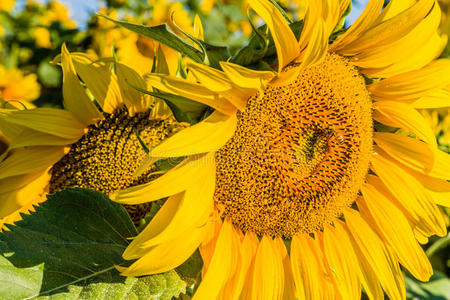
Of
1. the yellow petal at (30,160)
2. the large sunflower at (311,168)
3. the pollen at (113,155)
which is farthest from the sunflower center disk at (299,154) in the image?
the yellow petal at (30,160)

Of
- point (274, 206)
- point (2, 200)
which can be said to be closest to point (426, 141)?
point (274, 206)

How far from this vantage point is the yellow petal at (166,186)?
928 millimetres

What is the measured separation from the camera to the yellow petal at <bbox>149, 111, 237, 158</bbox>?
894mm

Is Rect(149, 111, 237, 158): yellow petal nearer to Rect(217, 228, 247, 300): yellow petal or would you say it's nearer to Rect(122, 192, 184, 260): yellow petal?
Rect(122, 192, 184, 260): yellow petal

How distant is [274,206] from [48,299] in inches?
22.2

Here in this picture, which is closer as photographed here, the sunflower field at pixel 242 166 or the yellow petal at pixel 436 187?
the sunflower field at pixel 242 166

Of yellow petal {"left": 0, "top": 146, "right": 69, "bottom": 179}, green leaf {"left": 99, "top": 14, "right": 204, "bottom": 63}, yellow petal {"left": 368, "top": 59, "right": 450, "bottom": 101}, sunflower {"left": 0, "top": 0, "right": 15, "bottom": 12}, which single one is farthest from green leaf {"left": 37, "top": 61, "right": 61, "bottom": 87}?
yellow petal {"left": 368, "top": 59, "right": 450, "bottom": 101}

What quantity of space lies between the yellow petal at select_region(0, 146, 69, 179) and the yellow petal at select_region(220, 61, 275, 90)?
0.57 m

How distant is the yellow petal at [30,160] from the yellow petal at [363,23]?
772 millimetres

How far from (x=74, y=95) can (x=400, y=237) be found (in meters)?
0.95

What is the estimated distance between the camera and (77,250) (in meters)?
1.11

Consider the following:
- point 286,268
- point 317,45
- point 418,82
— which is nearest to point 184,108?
point 317,45

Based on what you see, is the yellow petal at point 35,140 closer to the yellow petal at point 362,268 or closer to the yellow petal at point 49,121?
the yellow petal at point 49,121

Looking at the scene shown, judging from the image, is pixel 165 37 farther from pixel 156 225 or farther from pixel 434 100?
pixel 434 100
